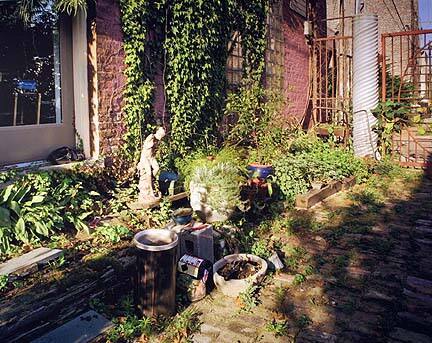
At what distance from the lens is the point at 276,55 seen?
1050cm

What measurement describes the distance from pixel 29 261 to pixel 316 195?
14.7ft

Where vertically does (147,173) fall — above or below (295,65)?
below

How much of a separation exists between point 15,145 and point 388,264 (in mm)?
4588

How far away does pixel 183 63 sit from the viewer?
6832 millimetres

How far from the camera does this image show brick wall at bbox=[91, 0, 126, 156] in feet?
18.4

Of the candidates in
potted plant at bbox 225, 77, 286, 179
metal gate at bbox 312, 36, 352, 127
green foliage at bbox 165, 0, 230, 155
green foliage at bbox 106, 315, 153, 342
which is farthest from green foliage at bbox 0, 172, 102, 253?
metal gate at bbox 312, 36, 352, 127

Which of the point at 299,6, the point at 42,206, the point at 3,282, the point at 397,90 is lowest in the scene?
the point at 3,282

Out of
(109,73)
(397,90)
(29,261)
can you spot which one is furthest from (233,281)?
(397,90)

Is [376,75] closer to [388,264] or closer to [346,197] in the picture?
[346,197]

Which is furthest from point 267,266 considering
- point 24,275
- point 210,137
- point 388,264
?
point 210,137

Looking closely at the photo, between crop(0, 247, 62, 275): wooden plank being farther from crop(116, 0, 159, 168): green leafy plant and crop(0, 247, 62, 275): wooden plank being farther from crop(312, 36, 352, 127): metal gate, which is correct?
crop(312, 36, 352, 127): metal gate

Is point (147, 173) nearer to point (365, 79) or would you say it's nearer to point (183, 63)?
point (183, 63)

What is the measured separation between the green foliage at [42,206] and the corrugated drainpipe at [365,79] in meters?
6.39

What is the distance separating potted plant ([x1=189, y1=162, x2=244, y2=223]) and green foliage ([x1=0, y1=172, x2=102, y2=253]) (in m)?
1.22
